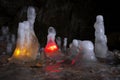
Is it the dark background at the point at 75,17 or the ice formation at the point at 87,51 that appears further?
the dark background at the point at 75,17

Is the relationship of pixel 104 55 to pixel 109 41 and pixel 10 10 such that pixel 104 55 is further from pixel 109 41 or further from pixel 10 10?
pixel 10 10

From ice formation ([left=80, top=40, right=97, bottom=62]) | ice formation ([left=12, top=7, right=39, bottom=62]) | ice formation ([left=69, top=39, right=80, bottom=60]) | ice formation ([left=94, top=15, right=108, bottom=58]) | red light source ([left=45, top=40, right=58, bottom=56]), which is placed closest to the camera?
ice formation ([left=80, top=40, right=97, bottom=62])

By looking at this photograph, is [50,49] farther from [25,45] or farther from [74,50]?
[25,45]

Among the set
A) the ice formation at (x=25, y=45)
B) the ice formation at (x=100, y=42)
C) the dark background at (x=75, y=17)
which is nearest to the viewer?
the ice formation at (x=25, y=45)

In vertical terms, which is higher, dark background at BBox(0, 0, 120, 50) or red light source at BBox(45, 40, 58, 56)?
dark background at BBox(0, 0, 120, 50)

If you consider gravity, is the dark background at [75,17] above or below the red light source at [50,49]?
above

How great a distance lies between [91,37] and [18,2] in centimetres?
549

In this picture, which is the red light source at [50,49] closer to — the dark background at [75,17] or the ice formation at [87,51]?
the ice formation at [87,51]

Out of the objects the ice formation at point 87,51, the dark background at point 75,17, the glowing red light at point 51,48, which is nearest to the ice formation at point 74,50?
the ice formation at point 87,51

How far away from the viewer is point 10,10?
1778 centimetres

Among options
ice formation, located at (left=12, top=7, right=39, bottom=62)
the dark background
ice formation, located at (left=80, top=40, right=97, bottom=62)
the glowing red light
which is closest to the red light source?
the glowing red light

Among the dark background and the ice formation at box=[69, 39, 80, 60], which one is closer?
the ice formation at box=[69, 39, 80, 60]

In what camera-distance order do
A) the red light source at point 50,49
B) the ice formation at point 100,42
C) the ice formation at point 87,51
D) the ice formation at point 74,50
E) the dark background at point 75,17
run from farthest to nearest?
the dark background at point 75,17 < the red light source at point 50,49 < the ice formation at point 100,42 < the ice formation at point 74,50 < the ice formation at point 87,51

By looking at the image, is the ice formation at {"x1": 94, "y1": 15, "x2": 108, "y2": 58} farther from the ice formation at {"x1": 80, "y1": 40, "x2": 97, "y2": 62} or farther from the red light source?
the red light source
